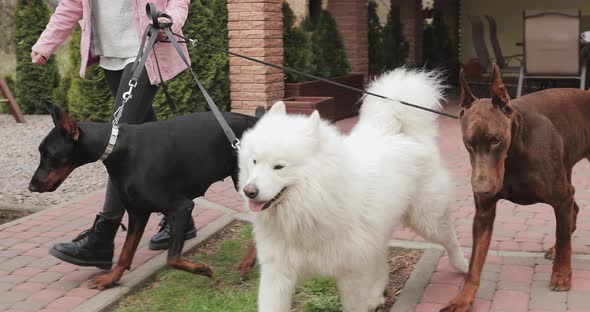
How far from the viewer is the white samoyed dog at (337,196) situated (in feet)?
10.5

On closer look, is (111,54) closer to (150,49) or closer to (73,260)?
(150,49)

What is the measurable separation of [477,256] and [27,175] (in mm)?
5975

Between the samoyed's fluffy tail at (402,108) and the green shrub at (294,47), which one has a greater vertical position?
the green shrub at (294,47)

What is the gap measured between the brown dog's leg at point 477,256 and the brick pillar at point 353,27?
31.8 feet

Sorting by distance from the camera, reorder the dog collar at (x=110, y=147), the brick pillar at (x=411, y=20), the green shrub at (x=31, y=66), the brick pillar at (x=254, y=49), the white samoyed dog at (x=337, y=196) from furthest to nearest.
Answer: the brick pillar at (x=411, y=20)
the green shrub at (x=31, y=66)
the brick pillar at (x=254, y=49)
the dog collar at (x=110, y=147)
the white samoyed dog at (x=337, y=196)

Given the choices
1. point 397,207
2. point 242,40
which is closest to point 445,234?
point 397,207

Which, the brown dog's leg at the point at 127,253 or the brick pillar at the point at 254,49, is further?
the brick pillar at the point at 254,49

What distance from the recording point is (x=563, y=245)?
394cm

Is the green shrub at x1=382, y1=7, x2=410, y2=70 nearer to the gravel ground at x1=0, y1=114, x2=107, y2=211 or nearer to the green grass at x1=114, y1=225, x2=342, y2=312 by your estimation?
the gravel ground at x1=0, y1=114, x2=107, y2=211

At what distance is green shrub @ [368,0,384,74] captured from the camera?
1487 centimetres

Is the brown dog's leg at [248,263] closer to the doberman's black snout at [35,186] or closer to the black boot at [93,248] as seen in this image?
the black boot at [93,248]

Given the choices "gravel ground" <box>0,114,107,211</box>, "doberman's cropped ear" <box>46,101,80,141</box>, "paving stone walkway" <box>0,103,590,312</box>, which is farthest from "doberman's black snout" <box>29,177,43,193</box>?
"gravel ground" <box>0,114,107,211</box>

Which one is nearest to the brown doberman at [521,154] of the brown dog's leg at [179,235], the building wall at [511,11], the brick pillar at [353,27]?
the brown dog's leg at [179,235]

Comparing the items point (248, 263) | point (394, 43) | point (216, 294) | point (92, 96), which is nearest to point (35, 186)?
point (216, 294)
